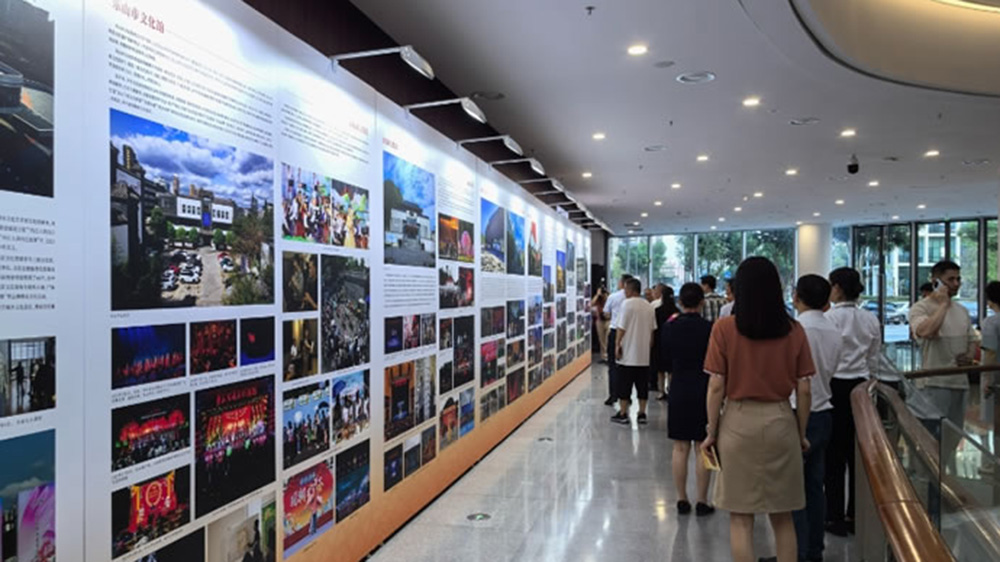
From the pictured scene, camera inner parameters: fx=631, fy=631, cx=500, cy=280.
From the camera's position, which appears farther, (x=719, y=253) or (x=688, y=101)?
(x=719, y=253)


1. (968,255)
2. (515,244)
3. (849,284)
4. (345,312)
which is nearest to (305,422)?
(345,312)

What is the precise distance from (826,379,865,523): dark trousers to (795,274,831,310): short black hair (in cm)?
70

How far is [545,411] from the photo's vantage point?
28.8 ft

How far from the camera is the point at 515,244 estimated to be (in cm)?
761

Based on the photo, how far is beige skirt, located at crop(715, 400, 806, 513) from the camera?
3.13 m

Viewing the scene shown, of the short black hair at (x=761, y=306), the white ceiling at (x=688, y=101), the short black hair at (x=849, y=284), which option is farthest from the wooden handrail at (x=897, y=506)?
the white ceiling at (x=688, y=101)

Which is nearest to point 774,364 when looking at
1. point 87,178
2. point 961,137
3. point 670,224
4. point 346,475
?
point 346,475

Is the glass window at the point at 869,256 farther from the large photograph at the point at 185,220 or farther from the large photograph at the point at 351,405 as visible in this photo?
the large photograph at the point at 185,220

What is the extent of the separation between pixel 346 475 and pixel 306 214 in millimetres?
1564

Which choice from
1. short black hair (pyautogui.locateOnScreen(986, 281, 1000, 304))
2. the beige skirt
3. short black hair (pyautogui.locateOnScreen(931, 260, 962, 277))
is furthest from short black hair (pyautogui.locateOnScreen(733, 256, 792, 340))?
short black hair (pyautogui.locateOnScreen(986, 281, 1000, 304))

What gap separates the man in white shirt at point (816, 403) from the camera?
11.9ft

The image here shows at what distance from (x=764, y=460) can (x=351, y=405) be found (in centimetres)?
230

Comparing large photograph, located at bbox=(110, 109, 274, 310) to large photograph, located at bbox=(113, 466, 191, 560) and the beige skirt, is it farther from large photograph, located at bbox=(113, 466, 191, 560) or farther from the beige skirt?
the beige skirt

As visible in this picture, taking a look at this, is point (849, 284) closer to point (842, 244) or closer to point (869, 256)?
point (842, 244)
